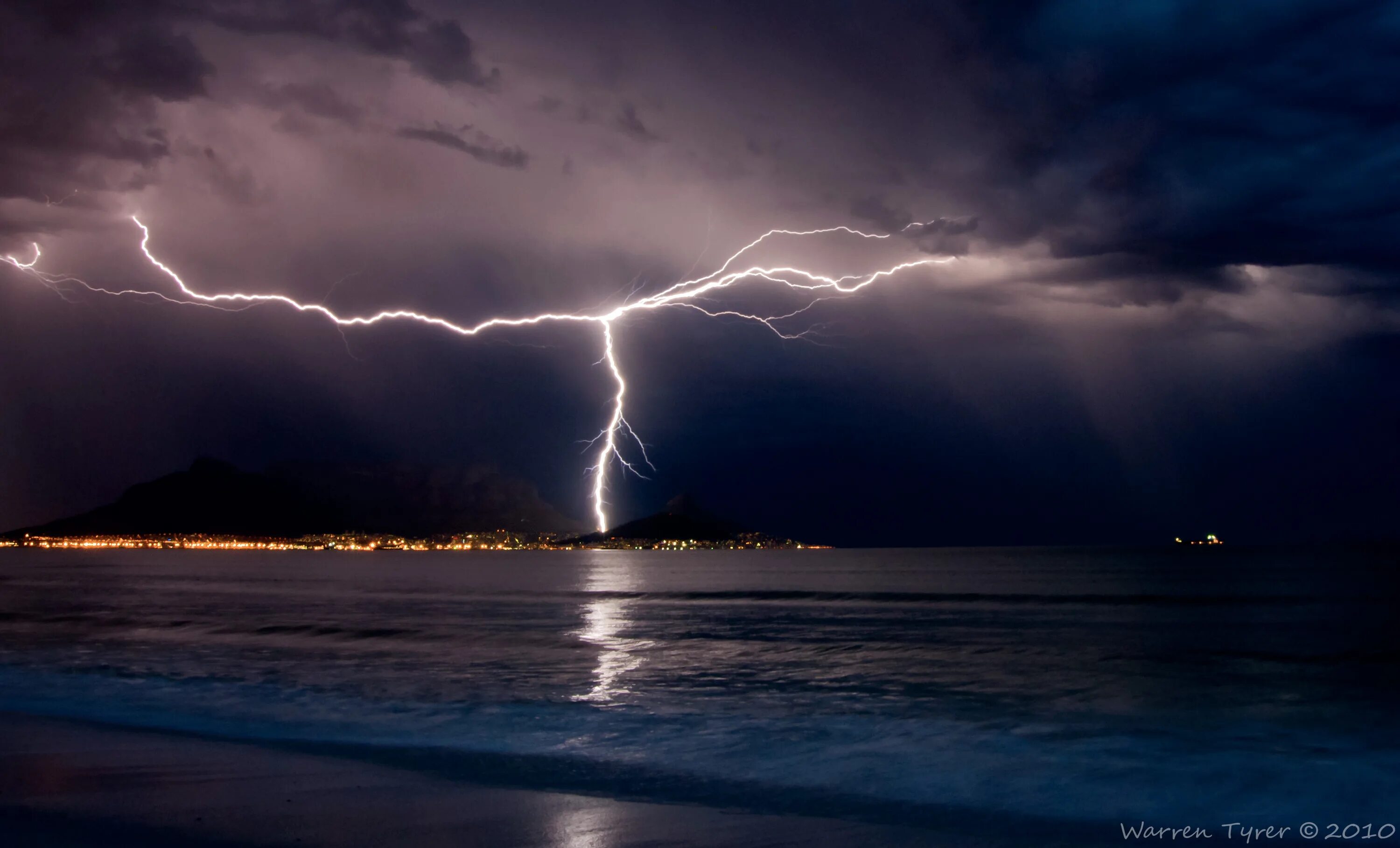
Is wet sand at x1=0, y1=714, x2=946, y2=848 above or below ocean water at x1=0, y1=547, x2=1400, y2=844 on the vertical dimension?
above

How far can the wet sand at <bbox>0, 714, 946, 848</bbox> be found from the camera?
735 centimetres

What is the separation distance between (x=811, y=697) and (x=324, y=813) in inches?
377

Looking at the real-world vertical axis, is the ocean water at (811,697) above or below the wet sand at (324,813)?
below

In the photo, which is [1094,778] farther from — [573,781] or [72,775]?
[72,775]

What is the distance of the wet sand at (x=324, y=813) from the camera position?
7352 mm

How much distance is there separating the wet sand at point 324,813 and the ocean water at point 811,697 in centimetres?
73

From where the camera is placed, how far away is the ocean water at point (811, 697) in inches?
392

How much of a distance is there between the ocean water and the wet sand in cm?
73

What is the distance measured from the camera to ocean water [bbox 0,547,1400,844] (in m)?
9.95

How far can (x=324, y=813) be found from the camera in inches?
322

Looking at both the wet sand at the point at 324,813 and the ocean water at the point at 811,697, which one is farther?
the ocean water at the point at 811,697

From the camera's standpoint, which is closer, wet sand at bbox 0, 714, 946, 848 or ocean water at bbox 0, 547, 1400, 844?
wet sand at bbox 0, 714, 946, 848

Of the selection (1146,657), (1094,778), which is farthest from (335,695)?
(1146,657)

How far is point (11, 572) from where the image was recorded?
295ft
